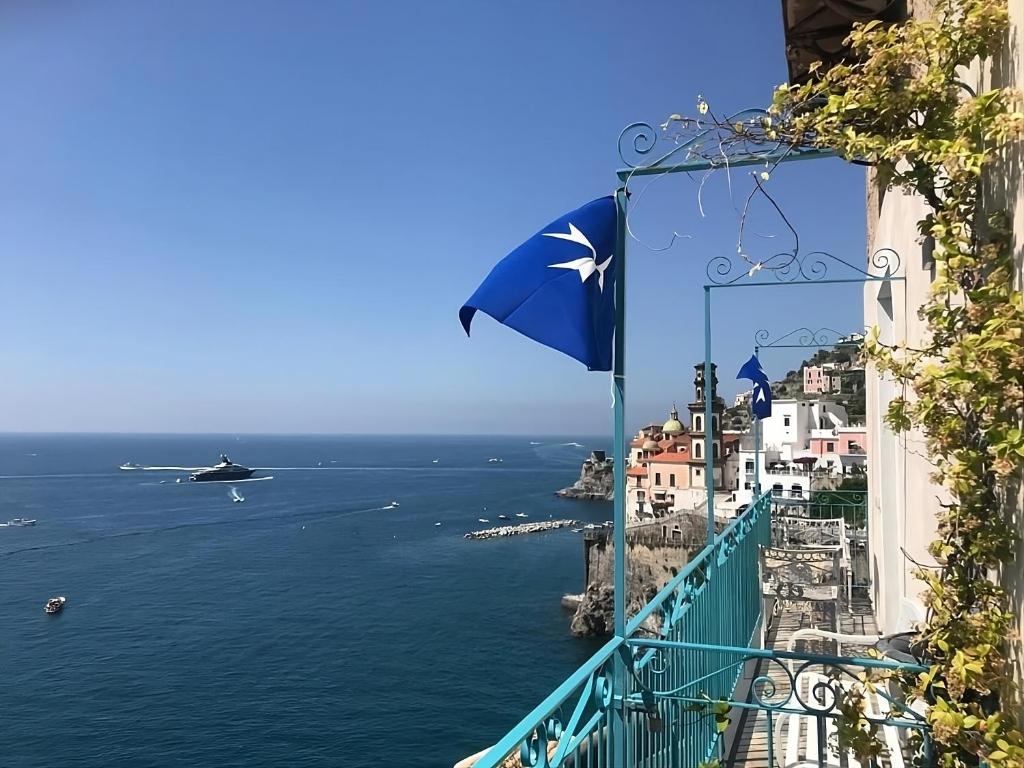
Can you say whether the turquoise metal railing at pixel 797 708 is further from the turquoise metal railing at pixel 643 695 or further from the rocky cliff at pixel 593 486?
the rocky cliff at pixel 593 486

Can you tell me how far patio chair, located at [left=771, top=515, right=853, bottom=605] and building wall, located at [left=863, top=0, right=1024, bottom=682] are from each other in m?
0.67

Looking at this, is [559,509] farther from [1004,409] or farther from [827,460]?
[1004,409]

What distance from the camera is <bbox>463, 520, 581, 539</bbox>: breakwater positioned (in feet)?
204

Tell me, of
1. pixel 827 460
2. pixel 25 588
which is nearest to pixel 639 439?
pixel 827 460

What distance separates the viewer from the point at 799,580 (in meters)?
7.14

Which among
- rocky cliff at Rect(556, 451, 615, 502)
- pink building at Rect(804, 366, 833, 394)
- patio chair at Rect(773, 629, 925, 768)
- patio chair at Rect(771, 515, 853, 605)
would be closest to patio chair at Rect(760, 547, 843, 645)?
patio chair at Rect(771, 515, 853, 605)

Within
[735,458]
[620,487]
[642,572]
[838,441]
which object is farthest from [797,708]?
[735,458]

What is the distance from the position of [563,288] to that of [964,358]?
1.31 meters

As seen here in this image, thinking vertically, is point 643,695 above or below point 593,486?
above

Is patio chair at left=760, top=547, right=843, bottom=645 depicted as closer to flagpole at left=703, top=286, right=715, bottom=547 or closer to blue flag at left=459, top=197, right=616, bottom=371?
flagpole at left=703, top=286, right=715, bottom=547

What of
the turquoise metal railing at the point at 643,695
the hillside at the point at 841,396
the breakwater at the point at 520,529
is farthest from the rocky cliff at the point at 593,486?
the turquoise metal railing at the point at 643,695

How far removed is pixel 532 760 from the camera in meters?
1.91

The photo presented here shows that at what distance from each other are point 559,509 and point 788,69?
3110 inches

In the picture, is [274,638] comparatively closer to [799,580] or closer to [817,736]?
[799,580]
